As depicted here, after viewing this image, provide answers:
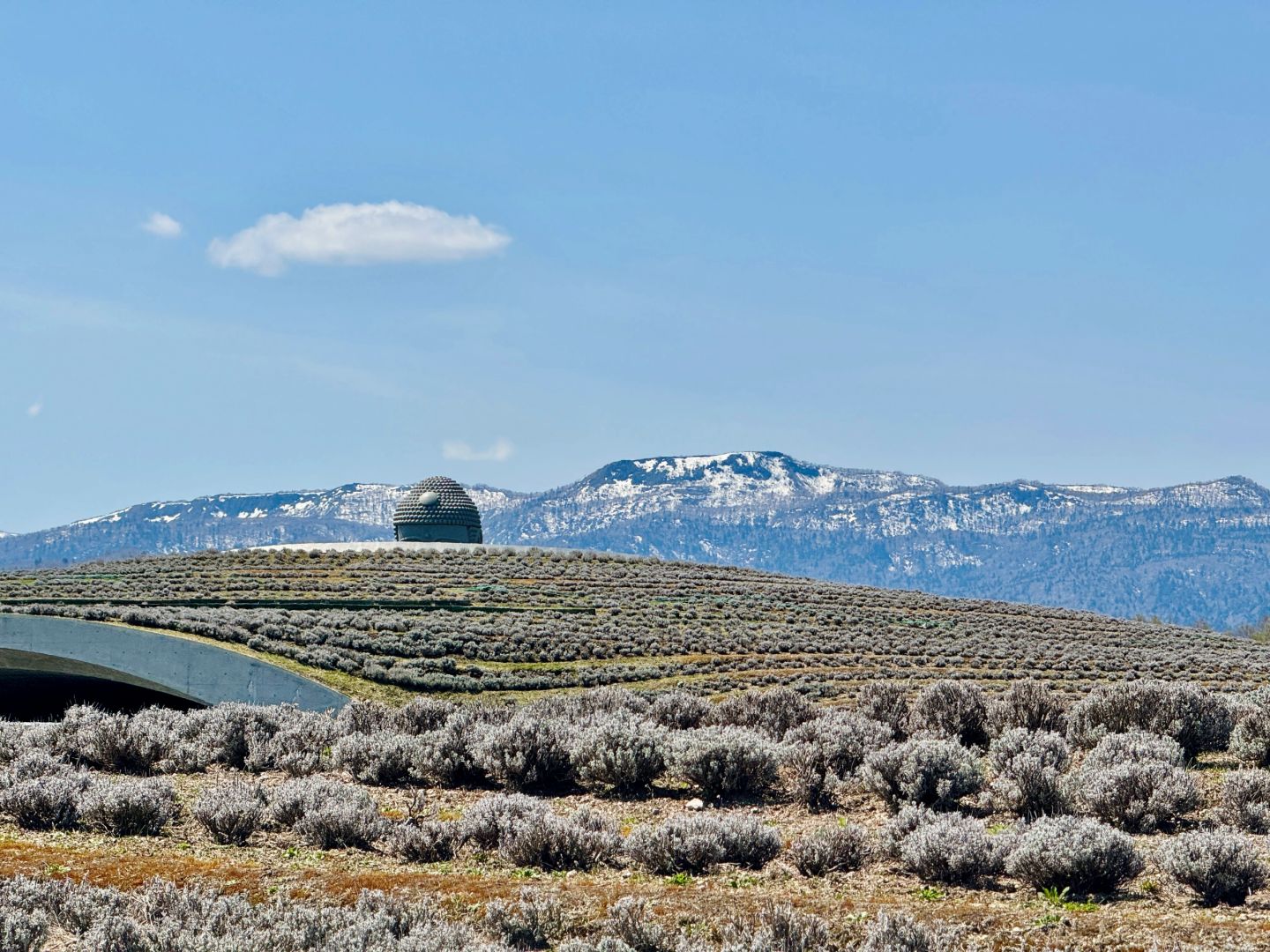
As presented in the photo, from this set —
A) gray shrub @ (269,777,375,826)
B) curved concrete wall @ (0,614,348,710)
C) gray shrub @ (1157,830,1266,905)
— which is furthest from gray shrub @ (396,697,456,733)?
curved concrete wall @ (0,614,348,710)

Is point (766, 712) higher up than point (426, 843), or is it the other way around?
point (766, 712)

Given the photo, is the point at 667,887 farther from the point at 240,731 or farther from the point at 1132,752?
the point at 240,731

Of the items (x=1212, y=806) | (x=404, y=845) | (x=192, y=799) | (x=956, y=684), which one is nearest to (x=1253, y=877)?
(x=1212, y=806)

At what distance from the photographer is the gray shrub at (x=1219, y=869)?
339 inches

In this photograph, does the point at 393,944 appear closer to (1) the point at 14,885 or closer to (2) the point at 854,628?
(1) the point at 14,885

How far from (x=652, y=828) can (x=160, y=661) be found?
26.2 m

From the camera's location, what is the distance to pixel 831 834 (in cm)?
1005

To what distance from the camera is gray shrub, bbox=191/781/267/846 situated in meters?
11.1

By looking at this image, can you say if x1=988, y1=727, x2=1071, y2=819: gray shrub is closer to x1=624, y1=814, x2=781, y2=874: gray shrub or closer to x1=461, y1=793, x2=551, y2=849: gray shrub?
x1=624, y1=814, x2=781, y2=874: gray shrub

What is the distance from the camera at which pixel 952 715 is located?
1555 cm

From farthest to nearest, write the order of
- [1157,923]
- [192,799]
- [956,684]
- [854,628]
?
[854,628] < [956,684] < [192,799] < [1157,923]

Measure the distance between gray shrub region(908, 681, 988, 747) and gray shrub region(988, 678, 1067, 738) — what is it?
0.17m

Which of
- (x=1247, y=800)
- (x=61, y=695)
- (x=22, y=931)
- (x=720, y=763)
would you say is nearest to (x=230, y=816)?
(x=22, y=931)

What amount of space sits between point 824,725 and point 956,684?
2927 millimetres
